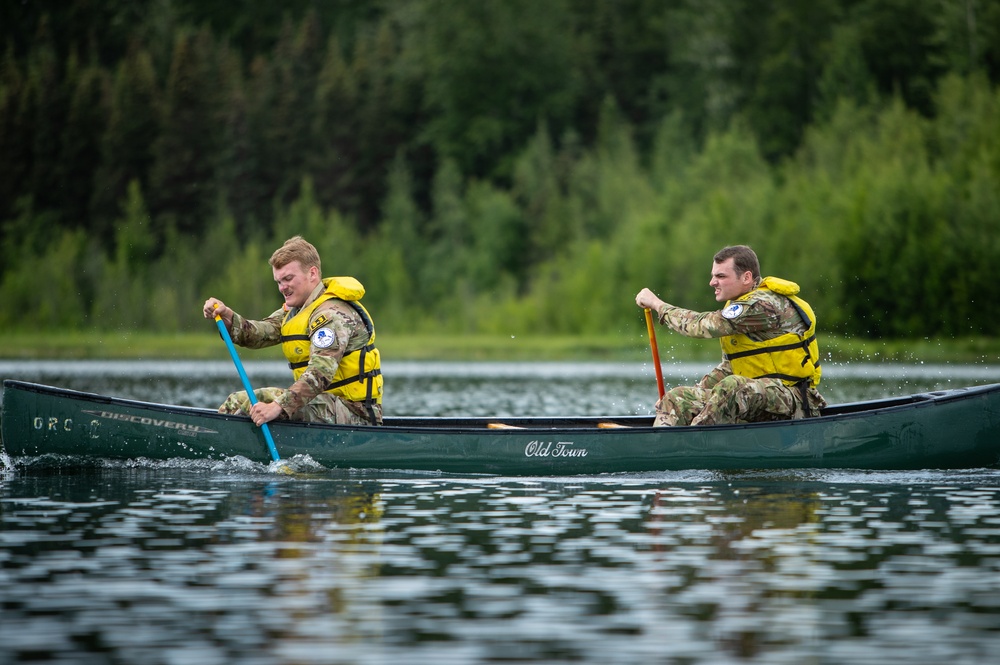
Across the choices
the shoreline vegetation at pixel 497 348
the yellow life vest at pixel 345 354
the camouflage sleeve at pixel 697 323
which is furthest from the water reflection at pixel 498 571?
the shoreline vegetation at pixel 497 348

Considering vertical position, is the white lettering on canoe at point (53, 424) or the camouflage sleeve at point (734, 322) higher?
the camouflage sleeve at point (734, 322)

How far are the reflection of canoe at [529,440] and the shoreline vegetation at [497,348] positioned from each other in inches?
946

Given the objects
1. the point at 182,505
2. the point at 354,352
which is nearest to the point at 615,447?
the point at 354,352

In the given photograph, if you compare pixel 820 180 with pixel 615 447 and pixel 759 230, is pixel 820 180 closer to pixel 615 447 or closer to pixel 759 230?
pixel 759 230

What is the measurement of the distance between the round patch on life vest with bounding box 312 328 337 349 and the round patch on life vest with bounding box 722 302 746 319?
294 centimetres

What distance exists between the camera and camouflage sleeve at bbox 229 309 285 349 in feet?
41.5

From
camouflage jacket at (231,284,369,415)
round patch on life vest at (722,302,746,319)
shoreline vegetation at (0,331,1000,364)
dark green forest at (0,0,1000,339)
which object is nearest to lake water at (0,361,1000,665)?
camouflage jacket at (231,284,369,415)

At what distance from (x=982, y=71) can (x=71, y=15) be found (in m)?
35.3

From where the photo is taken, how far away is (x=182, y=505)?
36.1ft

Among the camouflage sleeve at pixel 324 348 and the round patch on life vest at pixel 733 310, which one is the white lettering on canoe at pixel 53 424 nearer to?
the camouflage sleeve at pixel 324 348

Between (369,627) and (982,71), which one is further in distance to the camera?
(982,71)

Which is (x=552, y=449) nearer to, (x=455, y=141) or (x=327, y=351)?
(x=327, y=351)

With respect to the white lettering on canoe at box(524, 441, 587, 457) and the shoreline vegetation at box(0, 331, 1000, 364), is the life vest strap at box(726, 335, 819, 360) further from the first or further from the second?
the shoreline vegetation at box(0, 331, 1000, 364)

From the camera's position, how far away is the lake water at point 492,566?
22.5ft
